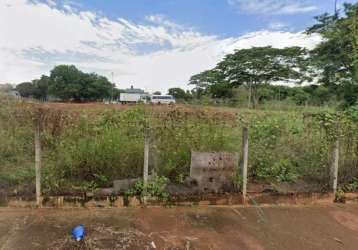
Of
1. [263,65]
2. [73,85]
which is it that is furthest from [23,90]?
[73,85]

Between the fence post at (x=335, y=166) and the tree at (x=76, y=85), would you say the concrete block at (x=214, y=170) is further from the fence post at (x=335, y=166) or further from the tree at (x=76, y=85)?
the tree at (x=76, y=85)

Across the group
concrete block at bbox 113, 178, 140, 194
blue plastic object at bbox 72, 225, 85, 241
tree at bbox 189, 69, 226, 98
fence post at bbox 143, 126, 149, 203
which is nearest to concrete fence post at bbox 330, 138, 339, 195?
fence post at bbox 143, 126, 149, 203

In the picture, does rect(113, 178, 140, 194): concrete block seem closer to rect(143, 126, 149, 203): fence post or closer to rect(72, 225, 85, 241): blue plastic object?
rect(143, 126, 149, 203): fence post

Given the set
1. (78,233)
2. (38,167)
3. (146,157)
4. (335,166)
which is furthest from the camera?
(335,166)

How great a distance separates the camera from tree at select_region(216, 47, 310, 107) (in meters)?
24.3

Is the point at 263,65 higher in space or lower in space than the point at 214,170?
higher

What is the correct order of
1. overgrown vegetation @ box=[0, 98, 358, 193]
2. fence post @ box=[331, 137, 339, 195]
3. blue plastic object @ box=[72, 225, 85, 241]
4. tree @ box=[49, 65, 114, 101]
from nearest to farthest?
blue plastic object @ box=[72, 225, 85, 241] < overgrown vegetation @ box=[0, 98, 358, 193] < fence post @ box=[331, 137, 339, 195] < tree @ box=[49, 65, 114, 101]

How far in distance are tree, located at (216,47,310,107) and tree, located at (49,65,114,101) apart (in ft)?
60.2

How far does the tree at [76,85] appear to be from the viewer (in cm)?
3412

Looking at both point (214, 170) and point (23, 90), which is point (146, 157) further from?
point (23, 90)

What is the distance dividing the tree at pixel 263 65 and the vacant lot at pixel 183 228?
2181 centimetres

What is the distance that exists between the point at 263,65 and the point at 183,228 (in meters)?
24.9

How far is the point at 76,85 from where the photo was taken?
3475cm

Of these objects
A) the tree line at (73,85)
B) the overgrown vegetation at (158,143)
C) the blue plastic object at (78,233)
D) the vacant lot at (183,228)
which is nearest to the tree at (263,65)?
the tree line at (73,85)
